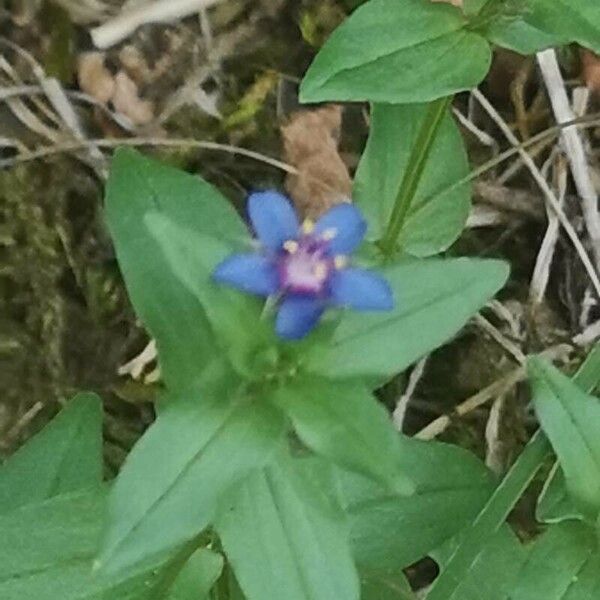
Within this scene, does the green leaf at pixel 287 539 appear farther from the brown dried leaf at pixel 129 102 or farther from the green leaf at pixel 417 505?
the brown dried leaf at pixel 129 102

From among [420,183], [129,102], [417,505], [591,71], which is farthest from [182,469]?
[591,71]

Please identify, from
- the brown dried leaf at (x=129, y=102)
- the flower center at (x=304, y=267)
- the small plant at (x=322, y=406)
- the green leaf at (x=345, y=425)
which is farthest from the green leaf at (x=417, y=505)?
the brown dried leaf at (x=129, y=102)

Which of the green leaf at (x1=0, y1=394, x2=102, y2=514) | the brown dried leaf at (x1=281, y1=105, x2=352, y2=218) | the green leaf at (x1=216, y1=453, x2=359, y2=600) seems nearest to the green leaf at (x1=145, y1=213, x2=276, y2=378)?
the green leaf at (x1=216, y1=453, x2=359, y2=600)

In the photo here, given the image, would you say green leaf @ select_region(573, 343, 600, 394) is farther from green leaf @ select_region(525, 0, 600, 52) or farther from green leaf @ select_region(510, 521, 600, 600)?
green leaf @ select_region(525, 0, 600, 52)

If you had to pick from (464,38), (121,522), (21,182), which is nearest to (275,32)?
(21,182)

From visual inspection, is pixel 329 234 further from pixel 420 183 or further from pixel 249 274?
pixel 420 183

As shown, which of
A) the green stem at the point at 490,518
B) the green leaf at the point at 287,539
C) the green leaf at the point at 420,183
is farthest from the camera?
the green leaf at the point at 420,183
